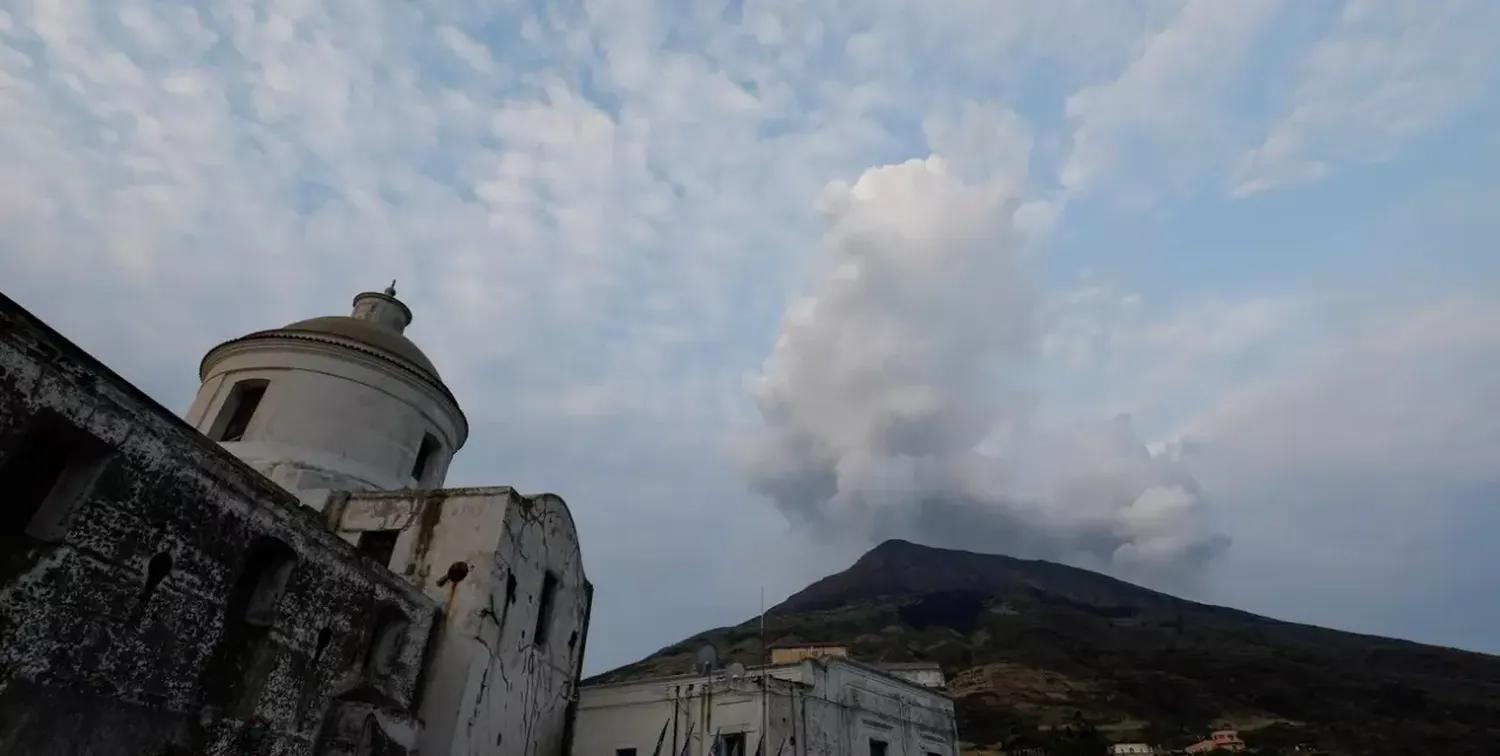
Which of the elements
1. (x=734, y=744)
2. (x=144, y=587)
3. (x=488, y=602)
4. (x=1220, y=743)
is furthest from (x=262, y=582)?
(x=1220, y=743)

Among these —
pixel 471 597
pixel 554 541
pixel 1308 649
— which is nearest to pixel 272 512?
pixel 471 597

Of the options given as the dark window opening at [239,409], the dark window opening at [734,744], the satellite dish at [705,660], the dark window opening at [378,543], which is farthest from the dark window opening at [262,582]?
the satellite dish at [705,660]

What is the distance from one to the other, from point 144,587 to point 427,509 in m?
6.60

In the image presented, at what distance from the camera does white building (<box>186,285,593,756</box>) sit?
14.7 meters

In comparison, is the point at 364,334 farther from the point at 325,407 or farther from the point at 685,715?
the point at 685,715

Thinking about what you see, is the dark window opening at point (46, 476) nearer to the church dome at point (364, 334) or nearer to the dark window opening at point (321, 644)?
the dark window opening at point (321, 644)

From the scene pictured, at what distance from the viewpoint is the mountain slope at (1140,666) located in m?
67.6

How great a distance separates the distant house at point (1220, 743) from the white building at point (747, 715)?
44.1 meters

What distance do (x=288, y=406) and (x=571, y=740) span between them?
9249 mm

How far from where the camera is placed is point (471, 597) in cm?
1474

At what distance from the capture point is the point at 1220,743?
59500 mm

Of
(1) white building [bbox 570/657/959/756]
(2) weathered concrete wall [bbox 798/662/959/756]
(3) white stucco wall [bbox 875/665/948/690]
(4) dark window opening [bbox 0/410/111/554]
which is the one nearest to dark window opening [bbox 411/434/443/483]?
(1) white building [bbox 570/657/959/756]

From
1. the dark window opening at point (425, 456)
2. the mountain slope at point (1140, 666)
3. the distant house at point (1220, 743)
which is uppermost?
the mountain slope at point (1140, 666)

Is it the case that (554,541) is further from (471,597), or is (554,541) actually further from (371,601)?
(371,601)
